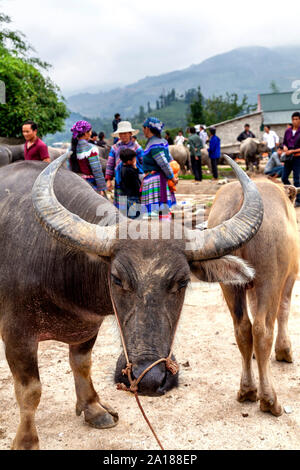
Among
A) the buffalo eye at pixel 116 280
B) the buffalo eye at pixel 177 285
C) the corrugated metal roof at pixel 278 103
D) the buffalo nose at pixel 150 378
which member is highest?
the corrugated metal roof at pixel 278 103

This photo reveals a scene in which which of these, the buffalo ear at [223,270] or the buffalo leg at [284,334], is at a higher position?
the buffalo ear at [223,270]

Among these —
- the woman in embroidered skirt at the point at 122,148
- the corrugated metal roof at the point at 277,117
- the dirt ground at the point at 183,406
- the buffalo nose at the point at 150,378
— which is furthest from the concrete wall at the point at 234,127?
the buffalo nose at the point at 150,378

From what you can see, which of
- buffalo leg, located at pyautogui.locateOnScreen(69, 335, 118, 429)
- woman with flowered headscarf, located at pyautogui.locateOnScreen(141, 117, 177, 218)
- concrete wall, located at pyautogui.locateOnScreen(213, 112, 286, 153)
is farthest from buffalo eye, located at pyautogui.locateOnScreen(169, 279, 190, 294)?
concrete wall, located at pyautogui.locateOnScreen(213, 112, 286, 153)

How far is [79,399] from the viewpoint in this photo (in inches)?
139

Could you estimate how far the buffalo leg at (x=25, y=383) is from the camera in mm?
2928

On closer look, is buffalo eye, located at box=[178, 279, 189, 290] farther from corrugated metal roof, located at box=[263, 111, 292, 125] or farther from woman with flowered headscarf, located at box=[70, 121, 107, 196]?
corrugated metal roof, located at box=[263, 111, 292, 125]

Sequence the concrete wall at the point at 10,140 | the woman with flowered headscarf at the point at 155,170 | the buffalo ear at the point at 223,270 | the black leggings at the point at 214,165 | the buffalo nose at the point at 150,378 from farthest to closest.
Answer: the black leggings at the point at 214,165 < the concrete wall at the point at 10,140 < the woman with flowered headscarf at the point at 155,170 < the buffalo ear at the point at 223,270 < the buffalo nose at the point at 150,378

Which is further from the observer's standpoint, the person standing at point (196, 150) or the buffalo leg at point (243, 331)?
the person standing at point (196, 150)

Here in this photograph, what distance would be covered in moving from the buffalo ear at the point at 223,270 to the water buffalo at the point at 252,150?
17.3m

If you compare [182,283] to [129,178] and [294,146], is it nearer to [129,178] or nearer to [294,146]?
[129,178]

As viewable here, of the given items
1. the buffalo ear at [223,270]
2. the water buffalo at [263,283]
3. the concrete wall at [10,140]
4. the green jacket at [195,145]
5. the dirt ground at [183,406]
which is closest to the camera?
the buffalo ear at [223,270]

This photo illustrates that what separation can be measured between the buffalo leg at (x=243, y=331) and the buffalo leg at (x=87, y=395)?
1.09m

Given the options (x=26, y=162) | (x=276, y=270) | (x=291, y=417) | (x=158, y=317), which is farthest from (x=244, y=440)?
(x=26, y=162)

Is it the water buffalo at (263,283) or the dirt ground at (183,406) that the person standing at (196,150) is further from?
the water buffalo at (263,283)
